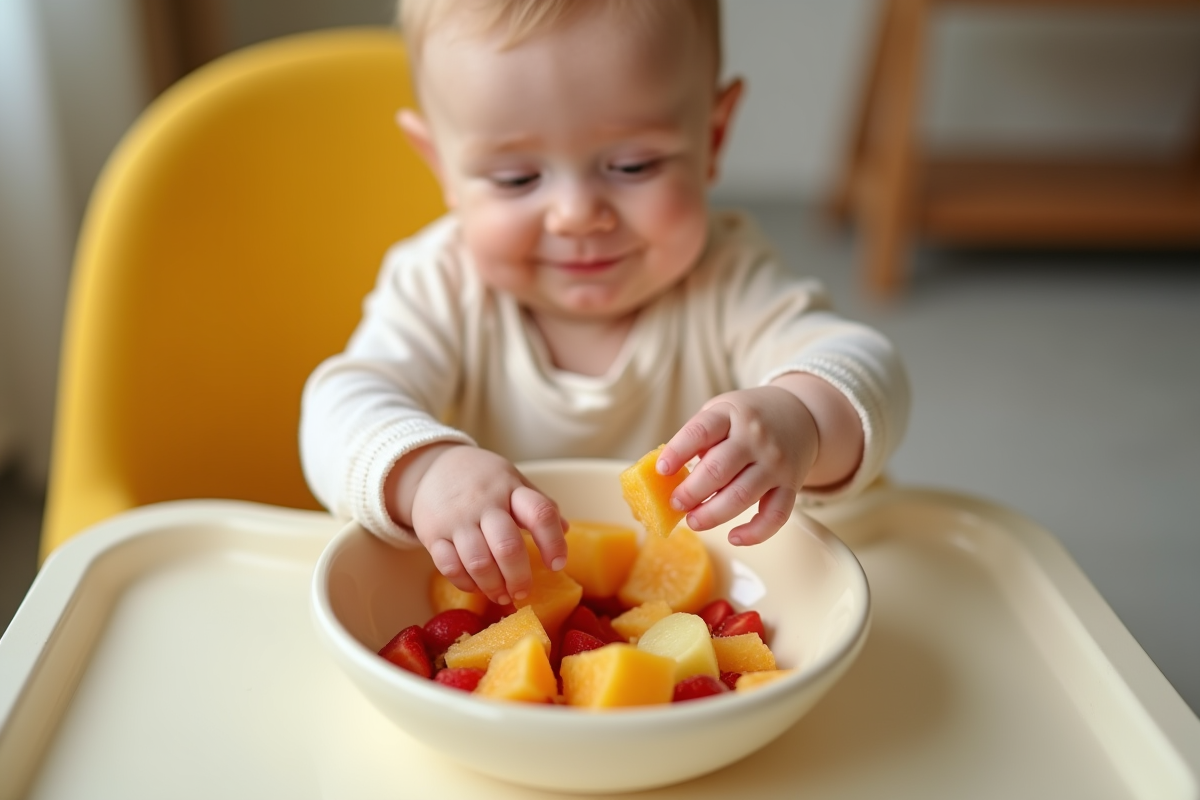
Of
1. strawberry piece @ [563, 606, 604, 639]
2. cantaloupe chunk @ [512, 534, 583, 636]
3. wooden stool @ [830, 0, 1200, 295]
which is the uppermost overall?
cantaloupe chunk @ [512, 534, 583, 636]

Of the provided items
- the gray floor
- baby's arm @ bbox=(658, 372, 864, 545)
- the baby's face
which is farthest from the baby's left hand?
the gray floor

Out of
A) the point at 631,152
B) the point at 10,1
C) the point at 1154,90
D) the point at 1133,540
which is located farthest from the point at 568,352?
the point at 1154,90

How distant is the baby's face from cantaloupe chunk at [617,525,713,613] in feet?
0.81

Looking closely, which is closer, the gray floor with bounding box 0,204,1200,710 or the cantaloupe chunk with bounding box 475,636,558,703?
the cantaloupe chunk with bounding box 475,636,558,703

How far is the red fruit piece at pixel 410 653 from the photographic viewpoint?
0.62 meters

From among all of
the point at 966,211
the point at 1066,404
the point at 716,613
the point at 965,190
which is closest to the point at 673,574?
the point at 716,613

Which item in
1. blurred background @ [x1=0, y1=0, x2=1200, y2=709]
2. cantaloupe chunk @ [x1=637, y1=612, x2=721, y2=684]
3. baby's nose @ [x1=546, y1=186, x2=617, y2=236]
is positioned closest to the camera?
cantaloupe chunk @ [x1=637, y1=612, x2=721, y2=684]

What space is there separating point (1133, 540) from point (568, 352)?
1.32 metres

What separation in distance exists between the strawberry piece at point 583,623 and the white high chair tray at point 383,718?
0.12 m

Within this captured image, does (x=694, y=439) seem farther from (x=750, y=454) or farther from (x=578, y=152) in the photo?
(x=578, y=152)

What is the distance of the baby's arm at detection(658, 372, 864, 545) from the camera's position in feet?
2.14

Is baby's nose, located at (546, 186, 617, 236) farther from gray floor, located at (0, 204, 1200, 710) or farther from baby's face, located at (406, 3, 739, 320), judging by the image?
gray floor, located at (0, 204, 1200, 710)

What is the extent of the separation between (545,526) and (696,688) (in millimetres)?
133

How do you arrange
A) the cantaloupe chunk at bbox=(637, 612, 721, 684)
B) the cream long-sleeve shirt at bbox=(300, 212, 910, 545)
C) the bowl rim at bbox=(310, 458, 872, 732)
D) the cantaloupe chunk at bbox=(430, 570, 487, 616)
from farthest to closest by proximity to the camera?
the cream long-sleeve shirt at bbox=(300, 212, 910, 545)
the cantaloupe chunk at bbox=(430, 570, 487, 616)
the cantaloupe chunk at bbox=(637, 612, 721, 684)
the bowl rim at bbox=(310, 458, 872, 732)
